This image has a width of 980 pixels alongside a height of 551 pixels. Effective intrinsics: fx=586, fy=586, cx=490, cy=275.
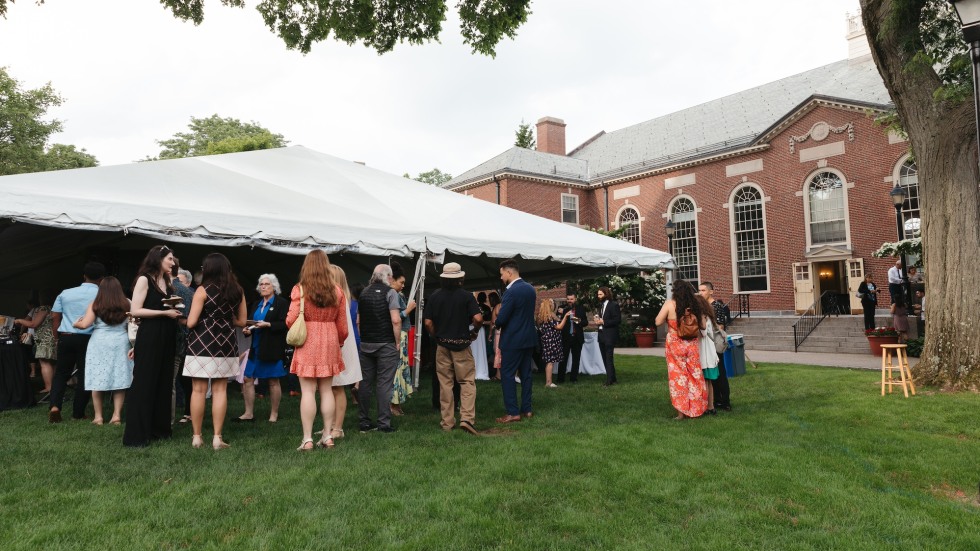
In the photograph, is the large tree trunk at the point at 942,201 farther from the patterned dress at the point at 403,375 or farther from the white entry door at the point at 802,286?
the white entry door at the point at 802,286

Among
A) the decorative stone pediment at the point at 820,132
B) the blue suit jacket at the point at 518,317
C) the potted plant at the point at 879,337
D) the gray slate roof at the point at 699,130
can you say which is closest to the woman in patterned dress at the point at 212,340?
the blue suit jacket at the point at 518,317

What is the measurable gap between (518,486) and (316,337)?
2.18 meters

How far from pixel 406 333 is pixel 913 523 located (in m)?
5.21

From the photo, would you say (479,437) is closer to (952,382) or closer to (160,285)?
(160,285)

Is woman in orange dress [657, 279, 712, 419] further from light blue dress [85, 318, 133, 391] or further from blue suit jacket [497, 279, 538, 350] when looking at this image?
light blue dress [85, 318, 133, 391]

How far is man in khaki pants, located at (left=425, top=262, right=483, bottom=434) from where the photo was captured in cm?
617

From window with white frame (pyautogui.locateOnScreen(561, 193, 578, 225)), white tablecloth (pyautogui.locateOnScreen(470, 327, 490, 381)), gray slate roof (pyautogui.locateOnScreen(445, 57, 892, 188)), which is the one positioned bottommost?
white tablecloth (pyautogui.locateOnScreen(470, 327, 490, 381))

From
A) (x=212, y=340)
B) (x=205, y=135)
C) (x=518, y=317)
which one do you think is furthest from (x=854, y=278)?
(x=205, y=135)

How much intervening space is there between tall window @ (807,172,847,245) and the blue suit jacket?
66.9 ft

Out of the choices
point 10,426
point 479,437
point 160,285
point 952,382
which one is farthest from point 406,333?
point 952,382

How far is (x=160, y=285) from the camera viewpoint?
17.9 ft

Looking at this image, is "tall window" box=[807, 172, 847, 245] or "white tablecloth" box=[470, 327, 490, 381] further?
"tall window" box=[807, 172, 847, 245]

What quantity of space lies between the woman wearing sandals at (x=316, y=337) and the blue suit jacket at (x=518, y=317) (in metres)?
2.05

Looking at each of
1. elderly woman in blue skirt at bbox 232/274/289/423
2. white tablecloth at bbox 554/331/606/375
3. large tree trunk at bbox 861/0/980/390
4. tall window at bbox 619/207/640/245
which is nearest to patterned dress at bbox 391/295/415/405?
elderly woman in blue skirt at bbox 232/274/289/423
